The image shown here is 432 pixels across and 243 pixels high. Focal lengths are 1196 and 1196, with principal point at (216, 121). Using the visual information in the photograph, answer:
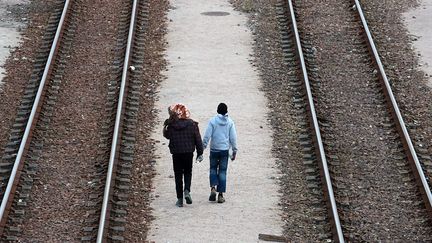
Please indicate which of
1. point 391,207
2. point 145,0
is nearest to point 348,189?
point 391,207

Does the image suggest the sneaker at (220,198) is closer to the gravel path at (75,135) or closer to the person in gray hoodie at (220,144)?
the person in gray hoodie at (220,144)

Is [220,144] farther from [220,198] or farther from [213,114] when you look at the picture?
[213,114]

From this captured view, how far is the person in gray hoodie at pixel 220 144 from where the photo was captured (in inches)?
639

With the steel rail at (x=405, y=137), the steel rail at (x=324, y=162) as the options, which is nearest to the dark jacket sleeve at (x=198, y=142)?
the steel rail at (x=324, y=162)

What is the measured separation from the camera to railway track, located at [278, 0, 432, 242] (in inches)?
626

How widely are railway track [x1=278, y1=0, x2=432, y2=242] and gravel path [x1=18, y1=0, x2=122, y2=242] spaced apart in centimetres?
326

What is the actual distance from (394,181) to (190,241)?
143 inches

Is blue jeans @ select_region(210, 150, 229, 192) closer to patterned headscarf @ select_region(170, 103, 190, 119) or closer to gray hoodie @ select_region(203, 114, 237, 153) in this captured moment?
gray hoodie @ select_region(203, 114, 237, 153)

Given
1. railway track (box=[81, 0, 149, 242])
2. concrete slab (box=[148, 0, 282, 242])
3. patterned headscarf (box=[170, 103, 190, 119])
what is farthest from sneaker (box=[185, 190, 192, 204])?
patterned headscarf (box=[170, 103, 190, 119])

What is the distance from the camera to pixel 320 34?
24.0 meters

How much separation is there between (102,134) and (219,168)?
2.98 m

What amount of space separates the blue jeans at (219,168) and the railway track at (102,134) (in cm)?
122

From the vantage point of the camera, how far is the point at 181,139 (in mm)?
16016

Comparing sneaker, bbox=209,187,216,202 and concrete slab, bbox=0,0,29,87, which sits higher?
concrete slab, bbox=0,0,29,87
